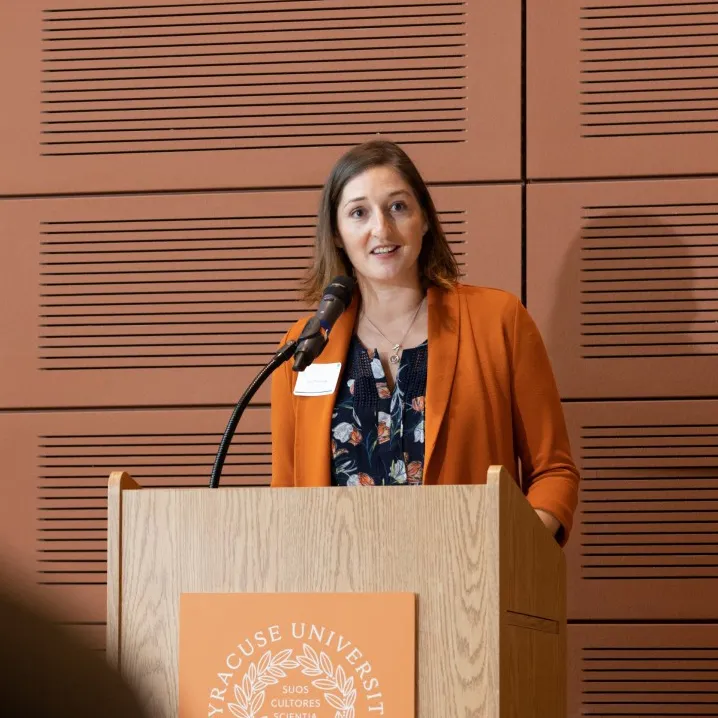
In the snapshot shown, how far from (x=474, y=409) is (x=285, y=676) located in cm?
84

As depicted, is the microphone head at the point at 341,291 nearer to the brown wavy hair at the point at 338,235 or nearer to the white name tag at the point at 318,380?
the white name tag at the point at 318,380

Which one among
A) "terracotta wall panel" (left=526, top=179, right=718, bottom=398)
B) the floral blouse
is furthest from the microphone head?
"terracotta wall panel" (left=526, top=179, right=718, bottom=398)

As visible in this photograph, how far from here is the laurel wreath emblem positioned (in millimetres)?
1269

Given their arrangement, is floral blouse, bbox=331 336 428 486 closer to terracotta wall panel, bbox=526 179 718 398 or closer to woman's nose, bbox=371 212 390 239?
woman's nose, bbox=371 212 390 239

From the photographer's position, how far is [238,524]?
1392 millimetres

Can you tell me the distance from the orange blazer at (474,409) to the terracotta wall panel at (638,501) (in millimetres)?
655

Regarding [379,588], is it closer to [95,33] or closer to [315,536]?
[315,536]

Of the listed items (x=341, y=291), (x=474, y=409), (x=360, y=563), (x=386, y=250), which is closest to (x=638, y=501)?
(x=474, y=409)

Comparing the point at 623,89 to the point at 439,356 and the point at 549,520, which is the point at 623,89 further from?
the point at 549,520

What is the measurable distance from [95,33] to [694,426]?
1.98 metres

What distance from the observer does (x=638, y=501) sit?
270cm

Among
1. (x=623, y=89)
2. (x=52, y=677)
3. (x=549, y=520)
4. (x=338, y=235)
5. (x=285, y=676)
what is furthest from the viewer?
(x=623, y=89)

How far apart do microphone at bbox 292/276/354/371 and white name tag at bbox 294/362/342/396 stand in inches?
7.1

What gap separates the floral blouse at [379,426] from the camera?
78.2 inches
